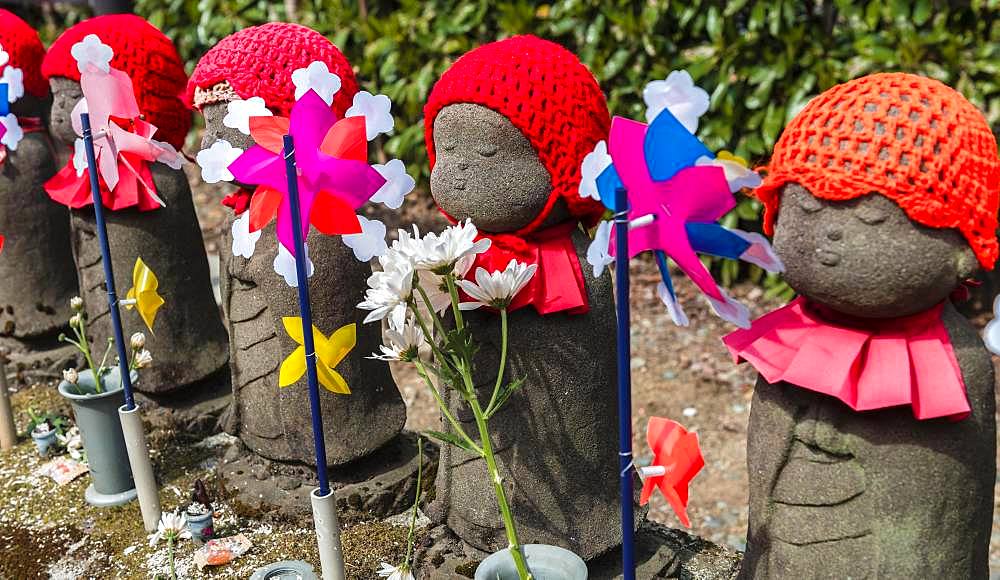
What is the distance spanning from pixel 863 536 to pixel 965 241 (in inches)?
20.9

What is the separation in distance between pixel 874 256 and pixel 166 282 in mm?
2261

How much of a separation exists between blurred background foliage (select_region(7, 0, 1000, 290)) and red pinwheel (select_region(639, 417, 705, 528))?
2.31 m

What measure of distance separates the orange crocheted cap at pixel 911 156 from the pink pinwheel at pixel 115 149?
181cm

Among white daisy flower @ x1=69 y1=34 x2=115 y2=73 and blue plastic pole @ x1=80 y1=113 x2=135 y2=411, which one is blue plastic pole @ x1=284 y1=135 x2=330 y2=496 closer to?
blue plastic pole @ x1=80 y1=113 x2=135 y2=411

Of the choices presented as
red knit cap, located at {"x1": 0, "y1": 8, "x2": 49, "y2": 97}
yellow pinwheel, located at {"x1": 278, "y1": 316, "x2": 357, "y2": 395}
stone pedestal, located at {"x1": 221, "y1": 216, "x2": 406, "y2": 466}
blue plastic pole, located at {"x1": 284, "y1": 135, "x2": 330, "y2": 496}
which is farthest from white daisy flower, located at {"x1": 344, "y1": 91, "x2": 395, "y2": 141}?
red knit cap, located at {"x1": 0, "y1": 8, "x2": 49, "y2": 97}

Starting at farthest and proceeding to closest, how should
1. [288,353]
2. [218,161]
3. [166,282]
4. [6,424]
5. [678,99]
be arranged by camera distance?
[6,424] < [166,282] < [288,353] < [218,161] < [678,99]

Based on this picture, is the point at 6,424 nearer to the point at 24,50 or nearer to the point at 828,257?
the point at 24,50

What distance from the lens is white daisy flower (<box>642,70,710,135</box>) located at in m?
1.31

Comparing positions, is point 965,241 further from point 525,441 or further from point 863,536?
point 525,441

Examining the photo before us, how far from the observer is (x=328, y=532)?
5.93ft

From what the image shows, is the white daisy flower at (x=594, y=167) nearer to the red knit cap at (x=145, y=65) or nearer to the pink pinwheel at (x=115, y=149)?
the pink pinwheel at (x=115, y=149)

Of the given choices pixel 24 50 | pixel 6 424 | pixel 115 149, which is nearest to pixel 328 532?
pixel 115 149

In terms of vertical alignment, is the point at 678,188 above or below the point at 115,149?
above

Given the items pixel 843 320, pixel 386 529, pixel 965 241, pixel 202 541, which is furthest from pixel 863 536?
pixel 202 541
